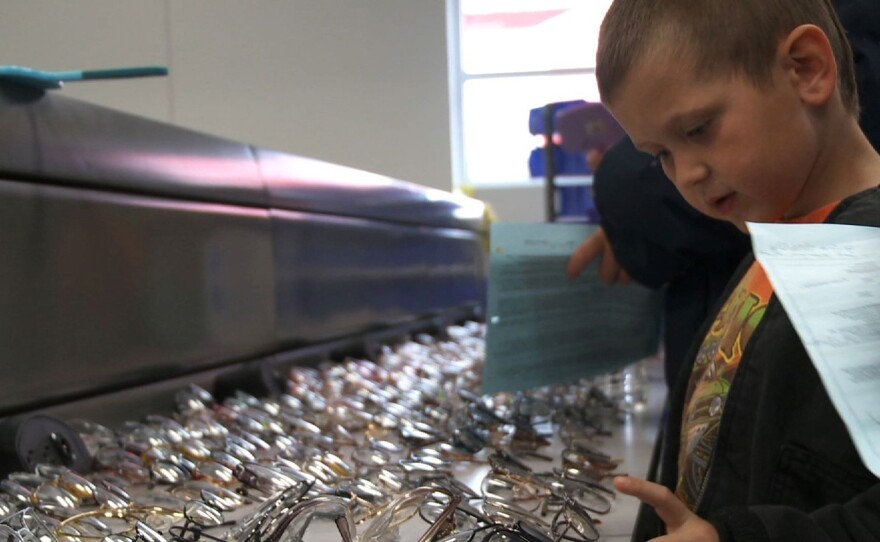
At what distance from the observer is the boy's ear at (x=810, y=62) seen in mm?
437

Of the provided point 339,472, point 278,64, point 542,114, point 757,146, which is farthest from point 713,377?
point 278,64

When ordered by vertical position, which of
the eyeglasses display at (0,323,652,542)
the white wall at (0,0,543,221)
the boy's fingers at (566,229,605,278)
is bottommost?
the eyeglasses display at (0,323,652,542)

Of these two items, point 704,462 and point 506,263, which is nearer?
point 704,462

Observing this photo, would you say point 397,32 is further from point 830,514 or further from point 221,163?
point 830,514

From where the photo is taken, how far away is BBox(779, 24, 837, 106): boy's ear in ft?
1.43

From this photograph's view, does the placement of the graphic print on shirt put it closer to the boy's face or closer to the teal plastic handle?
the boy's face

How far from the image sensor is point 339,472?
0.62 m

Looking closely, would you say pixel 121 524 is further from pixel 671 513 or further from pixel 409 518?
pixel 671 513

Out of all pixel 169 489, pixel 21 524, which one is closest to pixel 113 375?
pixel 169 489

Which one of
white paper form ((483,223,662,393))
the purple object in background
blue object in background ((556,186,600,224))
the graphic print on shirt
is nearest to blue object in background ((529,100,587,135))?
the purple object in background

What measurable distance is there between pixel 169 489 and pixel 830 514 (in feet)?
1.38

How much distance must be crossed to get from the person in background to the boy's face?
0.29 meters

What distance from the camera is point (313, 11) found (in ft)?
8.90

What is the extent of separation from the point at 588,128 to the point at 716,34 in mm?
1165
